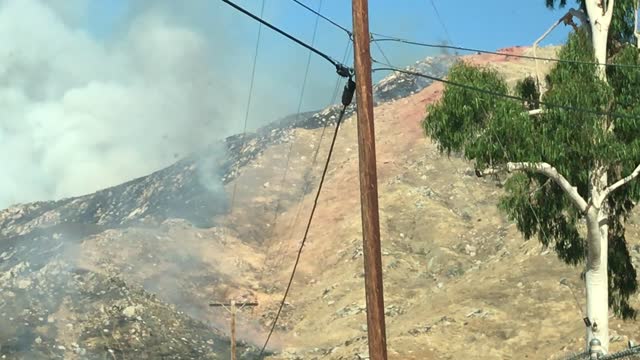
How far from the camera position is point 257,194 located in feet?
267

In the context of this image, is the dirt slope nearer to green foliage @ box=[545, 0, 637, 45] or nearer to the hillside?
the hillside

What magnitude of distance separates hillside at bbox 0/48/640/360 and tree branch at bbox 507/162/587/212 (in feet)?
67.4

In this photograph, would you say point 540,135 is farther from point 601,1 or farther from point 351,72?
point 351,72

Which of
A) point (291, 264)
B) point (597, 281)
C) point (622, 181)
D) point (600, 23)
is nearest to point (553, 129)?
point (622, 181)

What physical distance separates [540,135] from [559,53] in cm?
270

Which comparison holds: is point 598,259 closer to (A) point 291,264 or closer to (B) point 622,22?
(B) point 622,22

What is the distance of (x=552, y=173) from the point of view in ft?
67.9

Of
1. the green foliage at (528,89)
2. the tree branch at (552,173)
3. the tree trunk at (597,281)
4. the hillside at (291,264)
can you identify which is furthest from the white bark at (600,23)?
Result: the hillside at (291,264)

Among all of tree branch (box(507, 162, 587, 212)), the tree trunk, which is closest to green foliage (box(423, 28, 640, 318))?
tree branch (box(507, 162, 587, 212))

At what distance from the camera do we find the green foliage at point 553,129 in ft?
66.7

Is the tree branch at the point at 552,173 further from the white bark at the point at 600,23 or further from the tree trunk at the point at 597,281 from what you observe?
the white bark at the point at 600,23

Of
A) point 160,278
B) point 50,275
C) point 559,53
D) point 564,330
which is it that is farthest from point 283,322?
point 559,53

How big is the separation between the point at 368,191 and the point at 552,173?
8.52 m

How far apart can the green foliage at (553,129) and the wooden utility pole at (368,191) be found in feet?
24.2
